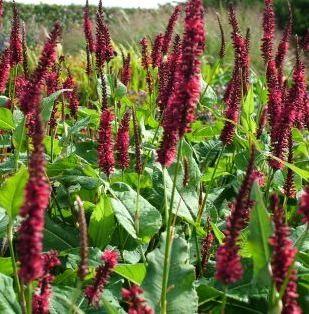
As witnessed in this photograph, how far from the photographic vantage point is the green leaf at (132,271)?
226cm

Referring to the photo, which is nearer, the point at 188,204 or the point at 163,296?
the point at 163,296

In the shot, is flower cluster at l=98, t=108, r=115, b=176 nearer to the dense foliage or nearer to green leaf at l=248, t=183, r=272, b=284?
the dense foliage

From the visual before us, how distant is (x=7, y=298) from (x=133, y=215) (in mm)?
711

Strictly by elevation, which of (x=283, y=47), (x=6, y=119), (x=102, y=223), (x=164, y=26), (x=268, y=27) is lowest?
(x=164, y=26)

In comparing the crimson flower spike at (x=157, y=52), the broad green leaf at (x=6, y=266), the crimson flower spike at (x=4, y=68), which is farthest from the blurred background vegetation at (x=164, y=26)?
the broad green leaf at (x=6, y=266)

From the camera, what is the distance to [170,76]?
270 cm

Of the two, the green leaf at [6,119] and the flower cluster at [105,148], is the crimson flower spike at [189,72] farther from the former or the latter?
the green leaf at [6,119]

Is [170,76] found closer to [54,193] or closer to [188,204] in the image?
[188,204]

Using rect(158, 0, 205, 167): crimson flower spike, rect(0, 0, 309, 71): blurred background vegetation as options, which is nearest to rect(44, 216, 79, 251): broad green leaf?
rect(158, 0, 205, 167): crimson flower spike

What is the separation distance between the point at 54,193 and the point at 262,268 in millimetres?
1734

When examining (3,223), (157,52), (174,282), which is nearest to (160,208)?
(3,223)

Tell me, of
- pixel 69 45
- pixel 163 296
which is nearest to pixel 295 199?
pixel 163 296

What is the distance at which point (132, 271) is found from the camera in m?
2.29

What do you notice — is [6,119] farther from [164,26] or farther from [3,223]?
[164,26]
